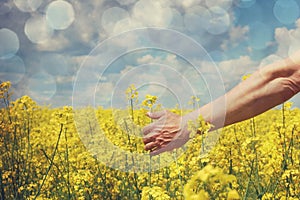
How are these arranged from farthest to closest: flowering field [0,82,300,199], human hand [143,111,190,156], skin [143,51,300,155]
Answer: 1. flowering field [0,82,300,199]
2. skin [143,51,300,155]
3. human hand [143,111,190,156]

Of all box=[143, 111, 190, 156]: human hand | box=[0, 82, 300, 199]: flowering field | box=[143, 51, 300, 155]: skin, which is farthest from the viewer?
box=[0, 82, 300, 199]: flowering field

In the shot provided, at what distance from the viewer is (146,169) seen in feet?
11.7

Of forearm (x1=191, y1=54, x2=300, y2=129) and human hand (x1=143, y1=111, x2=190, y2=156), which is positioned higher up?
forearm (x1=191, y1=54, x2=300, y2=129)

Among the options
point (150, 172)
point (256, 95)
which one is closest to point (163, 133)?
point (256, 95)

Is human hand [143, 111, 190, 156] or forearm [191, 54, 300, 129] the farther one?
forearm [191, 54, 300, 129]

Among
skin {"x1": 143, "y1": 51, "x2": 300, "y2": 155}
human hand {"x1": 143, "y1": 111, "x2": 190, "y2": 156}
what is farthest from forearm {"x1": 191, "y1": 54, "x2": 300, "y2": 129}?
human hand {"x1": 143, "y1": 111, "x2": 190, "y2": 156}

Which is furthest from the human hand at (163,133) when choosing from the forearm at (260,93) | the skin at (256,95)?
the forearm at (260,93)

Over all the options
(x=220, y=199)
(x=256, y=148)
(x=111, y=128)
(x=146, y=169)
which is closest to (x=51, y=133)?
(x=111, y=128)

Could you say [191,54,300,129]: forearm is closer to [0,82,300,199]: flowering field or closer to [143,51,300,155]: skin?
[143,51,300,155]: skin

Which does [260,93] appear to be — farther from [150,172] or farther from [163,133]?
[150,172]

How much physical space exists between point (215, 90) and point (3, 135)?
2.96m

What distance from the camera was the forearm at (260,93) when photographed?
2391 mm

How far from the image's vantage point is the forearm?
7.84 feet

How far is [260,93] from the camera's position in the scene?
95.1 inches
